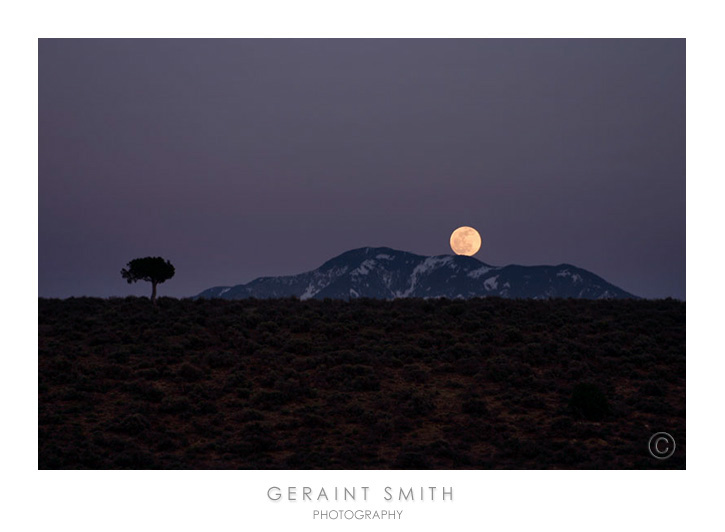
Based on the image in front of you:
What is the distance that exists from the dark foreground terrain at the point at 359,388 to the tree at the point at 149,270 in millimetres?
2411

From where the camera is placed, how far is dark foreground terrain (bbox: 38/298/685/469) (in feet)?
50.9

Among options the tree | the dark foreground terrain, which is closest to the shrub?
the dark foreground terrain

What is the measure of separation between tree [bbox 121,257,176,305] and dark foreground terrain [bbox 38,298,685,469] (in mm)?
2411

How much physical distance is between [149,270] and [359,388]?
18.7m

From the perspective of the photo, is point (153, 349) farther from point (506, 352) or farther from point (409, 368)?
point (506, 352)

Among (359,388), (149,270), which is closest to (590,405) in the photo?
(359,388)

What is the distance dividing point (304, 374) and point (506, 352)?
8.72m

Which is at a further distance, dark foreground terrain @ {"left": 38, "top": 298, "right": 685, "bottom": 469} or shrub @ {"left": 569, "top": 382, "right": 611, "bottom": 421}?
shrub @ {"left": 569, "top": 382, "right": 611, "bottom": 421}

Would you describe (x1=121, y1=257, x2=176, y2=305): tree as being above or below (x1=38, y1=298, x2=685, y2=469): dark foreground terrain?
above

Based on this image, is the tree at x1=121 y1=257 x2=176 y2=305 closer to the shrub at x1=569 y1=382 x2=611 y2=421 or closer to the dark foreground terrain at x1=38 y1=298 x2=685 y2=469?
the dark foreground terrain at x1=38 y1=298 x2=685 y2=469

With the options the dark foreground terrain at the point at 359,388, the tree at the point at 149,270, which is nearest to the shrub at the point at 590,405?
the dark foreground terrain at the point at 359,388

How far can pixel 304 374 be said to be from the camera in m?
21.8

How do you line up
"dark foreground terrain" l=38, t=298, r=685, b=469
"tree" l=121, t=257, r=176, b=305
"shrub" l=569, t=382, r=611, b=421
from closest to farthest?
"dark foreground terrain" l=38, t=298, r=685, b=469, "shrub" l=569, t=382, r=611, b=421, "tree" l=121, t=257, r=176, b=305
